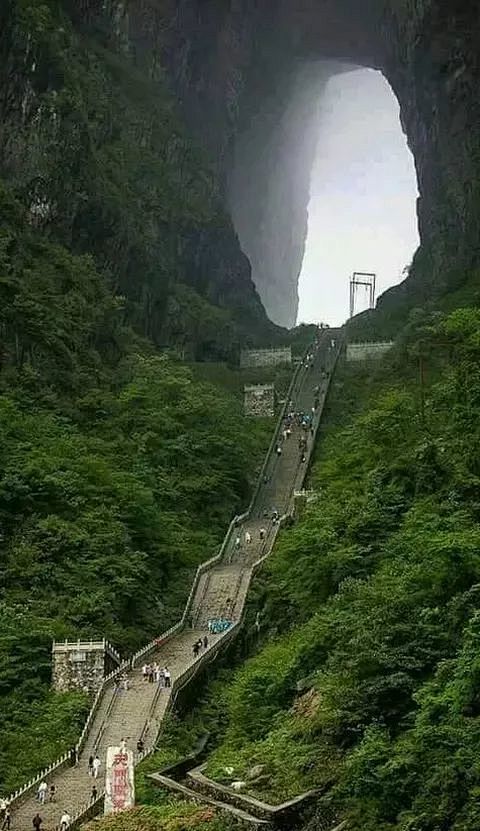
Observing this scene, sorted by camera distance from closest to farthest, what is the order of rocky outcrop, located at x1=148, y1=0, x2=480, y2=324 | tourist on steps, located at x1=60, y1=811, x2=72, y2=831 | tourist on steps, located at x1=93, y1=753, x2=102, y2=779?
tourist on steps, located at x1=60, y1=811, x2=72, y2=831 → tourist on steps, located at x1=93, y1=753, x2=102, y2=779 → rocky outcrop, located at x1=148, y1=0, x2=480, y2=324

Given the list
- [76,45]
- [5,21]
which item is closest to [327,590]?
[5,21]

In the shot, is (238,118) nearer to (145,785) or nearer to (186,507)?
(186,507)

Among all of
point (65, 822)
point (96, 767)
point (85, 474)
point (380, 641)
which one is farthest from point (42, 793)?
point (85, 474)

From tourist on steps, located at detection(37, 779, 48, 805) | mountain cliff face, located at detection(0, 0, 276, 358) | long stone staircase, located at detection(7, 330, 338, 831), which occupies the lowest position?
tourist on steps, located at detection(37, 779, 48, 805)

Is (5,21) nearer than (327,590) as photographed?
No

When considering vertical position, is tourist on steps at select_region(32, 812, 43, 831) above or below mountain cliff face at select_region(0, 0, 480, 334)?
below

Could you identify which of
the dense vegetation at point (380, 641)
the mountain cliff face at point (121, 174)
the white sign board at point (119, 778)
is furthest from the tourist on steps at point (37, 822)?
the mountain cliff face at point (121, 174)

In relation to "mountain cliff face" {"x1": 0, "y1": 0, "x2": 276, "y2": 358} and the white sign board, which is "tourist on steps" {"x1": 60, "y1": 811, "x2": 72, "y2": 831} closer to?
the white sign board

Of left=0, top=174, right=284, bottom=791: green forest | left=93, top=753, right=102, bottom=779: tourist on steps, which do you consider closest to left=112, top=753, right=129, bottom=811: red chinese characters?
left=93, top=753, right=102, bottom=779: tourist on steps
